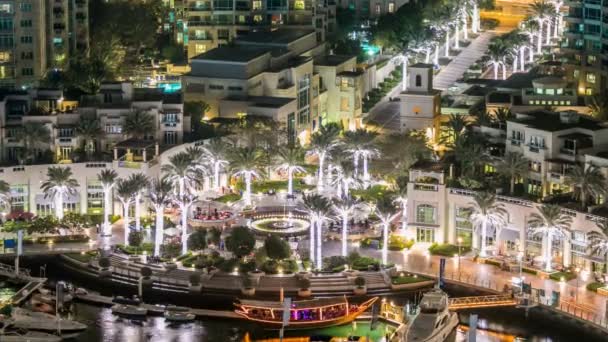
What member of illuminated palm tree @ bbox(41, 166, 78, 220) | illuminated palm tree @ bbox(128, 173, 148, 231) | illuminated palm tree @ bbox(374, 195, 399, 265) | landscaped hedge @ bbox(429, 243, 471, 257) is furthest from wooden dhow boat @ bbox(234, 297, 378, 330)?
illuminated palm tree @ bbox(41, 166, 78, 220)

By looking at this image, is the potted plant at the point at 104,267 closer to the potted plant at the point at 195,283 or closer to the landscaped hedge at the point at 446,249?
the potted plant at the point at 195,283

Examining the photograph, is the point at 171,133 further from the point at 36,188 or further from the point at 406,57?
A: the point at 406,57

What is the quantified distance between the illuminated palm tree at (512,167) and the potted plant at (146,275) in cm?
2655

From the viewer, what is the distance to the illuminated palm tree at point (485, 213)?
392 ft

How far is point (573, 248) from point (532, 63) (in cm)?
6314

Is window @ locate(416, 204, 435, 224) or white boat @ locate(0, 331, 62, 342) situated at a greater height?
window @ locate(416, 204, 435, 224)

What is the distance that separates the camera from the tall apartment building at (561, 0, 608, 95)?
164 metres

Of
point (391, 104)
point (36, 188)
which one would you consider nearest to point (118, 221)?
point (36, 188)

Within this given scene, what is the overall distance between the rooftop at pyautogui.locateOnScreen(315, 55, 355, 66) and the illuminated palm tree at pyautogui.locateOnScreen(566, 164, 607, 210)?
45.7m

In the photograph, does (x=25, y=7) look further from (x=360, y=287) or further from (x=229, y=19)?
(x=360, y=287)

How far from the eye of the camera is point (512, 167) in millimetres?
123938

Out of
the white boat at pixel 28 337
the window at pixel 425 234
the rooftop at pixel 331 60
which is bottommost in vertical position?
the white boat at pixel 28 337

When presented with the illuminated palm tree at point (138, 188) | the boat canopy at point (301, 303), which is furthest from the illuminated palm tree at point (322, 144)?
the boat canopy at point (301, 303)

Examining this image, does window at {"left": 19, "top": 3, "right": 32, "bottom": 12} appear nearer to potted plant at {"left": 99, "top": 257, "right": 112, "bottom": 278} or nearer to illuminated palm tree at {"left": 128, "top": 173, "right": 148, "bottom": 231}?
illuminated palm tree at {"left": 128, "top": 173, "right": 148, "bottom": 231}
